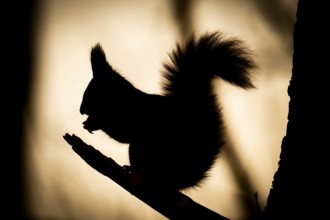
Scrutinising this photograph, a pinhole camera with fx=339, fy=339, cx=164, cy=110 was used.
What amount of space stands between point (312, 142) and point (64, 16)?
5.13ft

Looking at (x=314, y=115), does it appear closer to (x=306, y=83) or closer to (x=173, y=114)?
(x=306, y=83)

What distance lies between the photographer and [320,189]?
0.78 metres

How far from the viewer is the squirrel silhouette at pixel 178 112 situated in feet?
5.60

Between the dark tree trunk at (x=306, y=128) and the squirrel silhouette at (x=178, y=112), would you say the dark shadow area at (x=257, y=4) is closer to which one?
the squirrel silhouette at (x=178, y=112)

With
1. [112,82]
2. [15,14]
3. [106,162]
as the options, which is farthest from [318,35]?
[15,14]

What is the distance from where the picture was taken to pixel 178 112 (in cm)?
176

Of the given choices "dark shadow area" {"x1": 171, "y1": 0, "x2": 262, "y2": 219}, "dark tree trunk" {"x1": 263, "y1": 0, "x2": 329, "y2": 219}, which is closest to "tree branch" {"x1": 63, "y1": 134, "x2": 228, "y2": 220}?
"dark tree trunk" {"x1": 263, "y1": 0, "x2": 329, "y2": 219}

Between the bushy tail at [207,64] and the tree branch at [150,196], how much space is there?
77cm

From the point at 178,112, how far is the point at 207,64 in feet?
1.02

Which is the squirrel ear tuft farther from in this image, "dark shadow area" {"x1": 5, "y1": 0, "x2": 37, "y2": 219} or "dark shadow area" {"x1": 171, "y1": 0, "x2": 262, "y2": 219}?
"dark shadow area" {"x1": 171, "y1": 0, "x2": 262, "y2": 219}

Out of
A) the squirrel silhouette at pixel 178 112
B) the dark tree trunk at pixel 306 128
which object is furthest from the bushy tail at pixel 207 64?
the dark tree trunk at pixel 306 128

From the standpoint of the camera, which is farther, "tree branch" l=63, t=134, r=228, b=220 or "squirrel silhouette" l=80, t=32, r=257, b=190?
"squirrel silhouette" l=80, t=32, r=257, b=190

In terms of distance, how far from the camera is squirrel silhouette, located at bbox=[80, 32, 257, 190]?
171 cm

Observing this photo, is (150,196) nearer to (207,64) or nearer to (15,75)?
(207,64)
